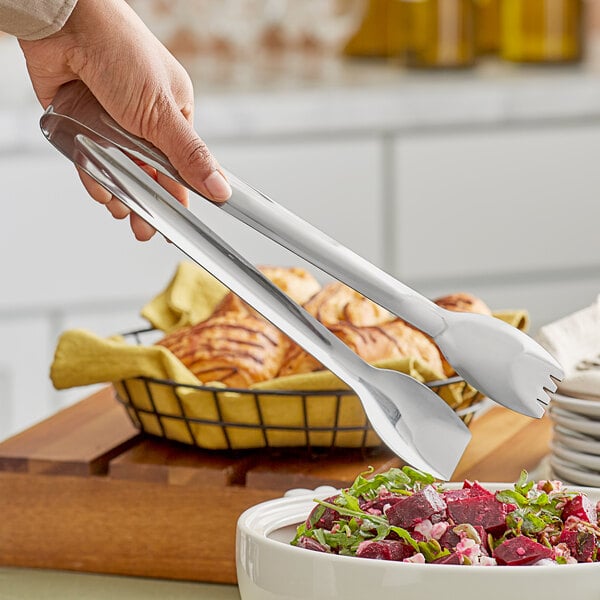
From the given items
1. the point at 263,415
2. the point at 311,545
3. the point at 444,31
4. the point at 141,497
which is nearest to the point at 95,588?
the point at 141,497

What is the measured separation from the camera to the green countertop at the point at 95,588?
88cm

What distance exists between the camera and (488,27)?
3070mm

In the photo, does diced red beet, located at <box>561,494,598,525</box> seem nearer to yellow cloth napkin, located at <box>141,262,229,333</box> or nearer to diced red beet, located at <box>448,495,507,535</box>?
diced red beet, located at <box>448,495,507,535</box>

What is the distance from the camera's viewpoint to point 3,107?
89.0 inches

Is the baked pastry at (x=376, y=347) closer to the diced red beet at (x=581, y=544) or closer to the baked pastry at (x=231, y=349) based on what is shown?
the baked pastry at (x=231, y=349)

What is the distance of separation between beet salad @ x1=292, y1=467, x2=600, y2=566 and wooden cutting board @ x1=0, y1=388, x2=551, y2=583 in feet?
0.65

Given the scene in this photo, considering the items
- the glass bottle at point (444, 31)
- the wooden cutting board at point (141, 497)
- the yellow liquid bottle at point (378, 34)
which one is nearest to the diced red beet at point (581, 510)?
the wooden cutting board at point (141, 497)

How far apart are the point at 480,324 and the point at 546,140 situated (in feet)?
6.15

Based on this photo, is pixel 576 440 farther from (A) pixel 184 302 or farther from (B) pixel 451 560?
(A) pixel 184 302

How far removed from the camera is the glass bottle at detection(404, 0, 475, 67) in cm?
284

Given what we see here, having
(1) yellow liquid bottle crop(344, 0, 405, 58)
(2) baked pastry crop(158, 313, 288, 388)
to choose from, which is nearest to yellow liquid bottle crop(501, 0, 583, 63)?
(1) yellow liquid bottle crop(344, 0, 405, 58)

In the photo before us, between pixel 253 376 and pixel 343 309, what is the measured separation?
14 centimetres

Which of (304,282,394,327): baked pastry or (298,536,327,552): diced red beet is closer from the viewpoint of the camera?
(298,536,327,552): diced red beet

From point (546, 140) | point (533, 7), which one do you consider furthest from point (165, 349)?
point (533, 7)
